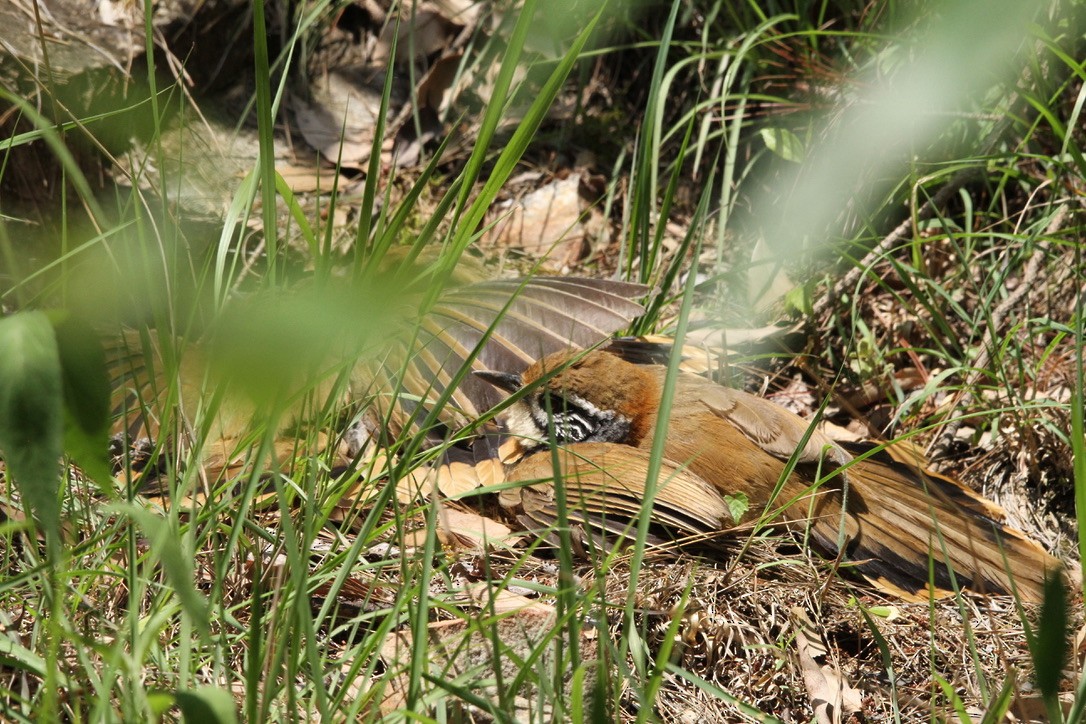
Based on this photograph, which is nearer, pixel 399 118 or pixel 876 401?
pixel 876 401

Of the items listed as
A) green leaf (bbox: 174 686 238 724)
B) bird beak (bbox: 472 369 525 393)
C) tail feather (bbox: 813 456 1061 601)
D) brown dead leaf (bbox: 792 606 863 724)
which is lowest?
brown dead leaf (bbox: 792 606 863 724)

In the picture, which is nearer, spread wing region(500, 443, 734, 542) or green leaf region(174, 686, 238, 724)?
green leaf region(174, 686, 238, 724)

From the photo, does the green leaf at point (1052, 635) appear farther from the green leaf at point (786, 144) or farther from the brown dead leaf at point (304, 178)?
the brown dead leaf at point (304, 178)

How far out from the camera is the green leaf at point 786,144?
3.45m

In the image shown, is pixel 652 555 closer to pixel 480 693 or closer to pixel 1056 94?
pixel 480 693

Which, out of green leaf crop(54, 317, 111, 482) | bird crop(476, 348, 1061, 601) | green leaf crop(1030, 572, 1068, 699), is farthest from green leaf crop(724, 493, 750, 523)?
green leaf crop(54, 317, 111, 482)

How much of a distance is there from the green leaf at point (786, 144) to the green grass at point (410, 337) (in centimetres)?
1

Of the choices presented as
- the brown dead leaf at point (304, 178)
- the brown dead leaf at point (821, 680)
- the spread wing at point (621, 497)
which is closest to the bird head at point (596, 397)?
the spread wing at point (621, 497)

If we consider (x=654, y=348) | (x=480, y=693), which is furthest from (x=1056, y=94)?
(x=480, y=693)

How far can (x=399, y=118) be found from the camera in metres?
4.80

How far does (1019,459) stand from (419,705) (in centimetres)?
220

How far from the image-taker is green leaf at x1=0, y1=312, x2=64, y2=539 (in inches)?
38.4

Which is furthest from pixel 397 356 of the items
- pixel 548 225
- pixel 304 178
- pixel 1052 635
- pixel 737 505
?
pixel 304 178

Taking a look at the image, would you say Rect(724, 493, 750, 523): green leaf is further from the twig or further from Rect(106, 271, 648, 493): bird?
the twig
